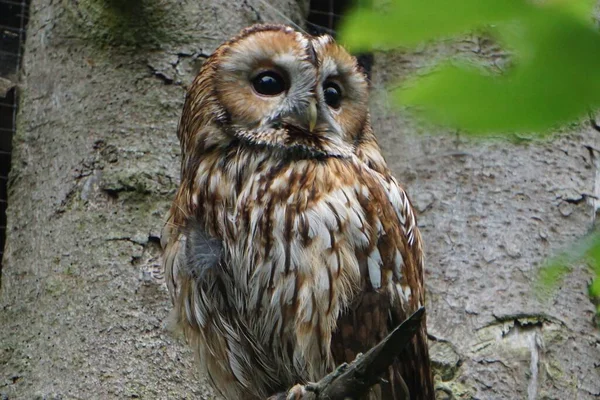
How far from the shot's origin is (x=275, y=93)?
2.45m

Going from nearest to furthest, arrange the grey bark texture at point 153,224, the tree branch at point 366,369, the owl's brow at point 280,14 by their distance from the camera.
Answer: the tree branch at point 366,369 < the grey bark texture at point 153,224 < the owl's brow at point 280,14

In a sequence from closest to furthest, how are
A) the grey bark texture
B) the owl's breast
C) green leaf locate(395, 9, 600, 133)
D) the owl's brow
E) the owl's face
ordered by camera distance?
green leaf locate(395, 9, 600, 133)
the owl's breast
the grey bark texture
the owl's face
the owl's brow

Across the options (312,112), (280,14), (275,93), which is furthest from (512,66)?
(280,14)

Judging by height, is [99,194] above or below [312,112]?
below

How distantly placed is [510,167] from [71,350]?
1.36 m

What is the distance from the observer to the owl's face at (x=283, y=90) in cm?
239

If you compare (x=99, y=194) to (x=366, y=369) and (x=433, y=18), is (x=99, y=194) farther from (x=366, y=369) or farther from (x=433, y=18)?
(x=433, y=18)

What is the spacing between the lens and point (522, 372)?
2369mm

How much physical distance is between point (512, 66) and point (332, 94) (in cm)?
194

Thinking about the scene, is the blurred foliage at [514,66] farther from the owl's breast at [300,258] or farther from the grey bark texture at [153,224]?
the grey bark texture at [153,224]

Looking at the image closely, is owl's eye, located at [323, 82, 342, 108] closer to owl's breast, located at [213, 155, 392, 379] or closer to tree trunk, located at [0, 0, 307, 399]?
owl's breast, located at [213, 155, 392, 379]

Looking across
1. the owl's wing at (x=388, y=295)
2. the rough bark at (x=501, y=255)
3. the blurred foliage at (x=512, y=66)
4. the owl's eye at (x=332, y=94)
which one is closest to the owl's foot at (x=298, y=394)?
the owl's wing at (x=388, y=295)

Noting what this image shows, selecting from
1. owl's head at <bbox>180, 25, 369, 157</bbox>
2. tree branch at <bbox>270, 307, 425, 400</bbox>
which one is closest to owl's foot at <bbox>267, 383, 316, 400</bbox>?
tree branch at <bbox>270, 307, 425, 400</bbox>

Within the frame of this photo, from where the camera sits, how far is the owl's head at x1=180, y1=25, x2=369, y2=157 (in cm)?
239
